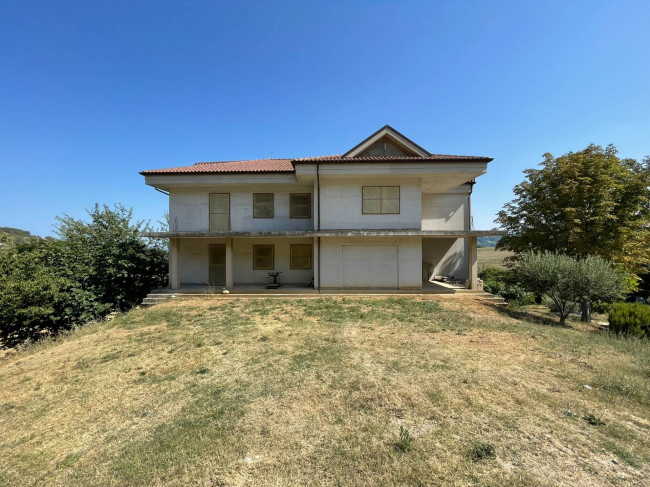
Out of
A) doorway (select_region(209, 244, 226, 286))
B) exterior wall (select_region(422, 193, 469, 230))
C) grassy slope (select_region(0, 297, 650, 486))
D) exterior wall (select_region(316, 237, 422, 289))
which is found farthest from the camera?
exterior wall (select_region(422, 193, 469, 230))

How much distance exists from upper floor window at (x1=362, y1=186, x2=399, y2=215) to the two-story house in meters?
0.05

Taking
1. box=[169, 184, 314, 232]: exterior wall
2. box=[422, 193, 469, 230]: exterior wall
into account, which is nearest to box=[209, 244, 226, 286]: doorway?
box=[169, 184, 314, 232]: exterior wall

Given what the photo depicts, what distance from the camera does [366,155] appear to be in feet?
45.2

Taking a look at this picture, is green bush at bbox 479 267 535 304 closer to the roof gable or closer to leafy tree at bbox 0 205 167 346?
the roof gable

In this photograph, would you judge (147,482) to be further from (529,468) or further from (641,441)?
(641,441)

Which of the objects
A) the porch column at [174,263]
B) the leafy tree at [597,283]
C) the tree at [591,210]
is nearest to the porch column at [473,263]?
the tree at [591,210]

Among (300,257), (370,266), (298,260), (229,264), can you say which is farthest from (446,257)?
(229,264)

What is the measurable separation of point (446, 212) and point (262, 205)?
1121cm

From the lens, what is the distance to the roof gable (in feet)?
44.0

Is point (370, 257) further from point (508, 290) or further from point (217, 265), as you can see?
point (508, 290)

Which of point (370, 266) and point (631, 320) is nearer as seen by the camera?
point (631, 320)

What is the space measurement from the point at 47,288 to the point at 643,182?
27514mm

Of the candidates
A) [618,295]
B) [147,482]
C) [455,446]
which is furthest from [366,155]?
[147,482]

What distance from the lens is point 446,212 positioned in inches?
659
